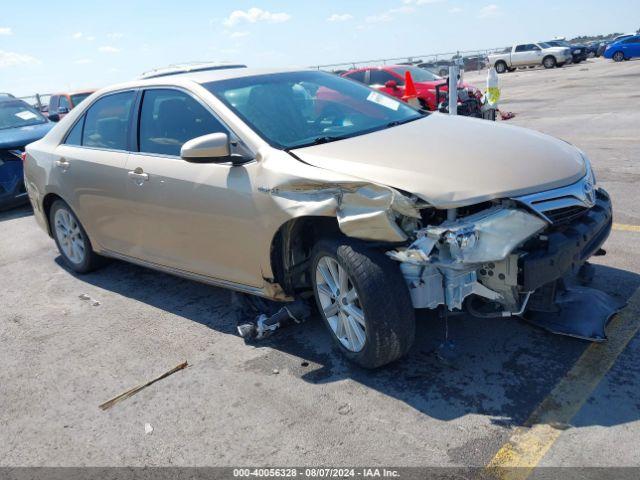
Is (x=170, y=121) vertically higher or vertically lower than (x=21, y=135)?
higher

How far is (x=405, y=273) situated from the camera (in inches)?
130

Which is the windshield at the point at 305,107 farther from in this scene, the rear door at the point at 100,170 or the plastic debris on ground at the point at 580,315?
the plastic debris on ground at the point at 580,315

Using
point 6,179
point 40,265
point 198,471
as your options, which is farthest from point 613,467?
point 6,179

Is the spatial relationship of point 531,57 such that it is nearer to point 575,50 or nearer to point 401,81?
point 575,50

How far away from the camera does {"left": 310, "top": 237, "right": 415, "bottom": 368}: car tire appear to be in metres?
3.22

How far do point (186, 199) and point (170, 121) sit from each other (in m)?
0.70

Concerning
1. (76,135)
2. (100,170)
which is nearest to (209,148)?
(100,170)

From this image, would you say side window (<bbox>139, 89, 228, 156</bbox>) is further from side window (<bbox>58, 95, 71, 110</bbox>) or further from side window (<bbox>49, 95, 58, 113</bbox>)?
side window (<bbox>49, 95, 58, 113</bbox>)

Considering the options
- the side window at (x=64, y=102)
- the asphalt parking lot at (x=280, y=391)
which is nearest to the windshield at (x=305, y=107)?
the asphalt parking lot at (x=280, y=391)

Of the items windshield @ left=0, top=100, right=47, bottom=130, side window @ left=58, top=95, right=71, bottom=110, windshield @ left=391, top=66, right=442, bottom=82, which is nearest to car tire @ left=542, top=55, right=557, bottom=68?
windshield @ left=391, top=66, right=442, bottom=82

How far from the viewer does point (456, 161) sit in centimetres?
337

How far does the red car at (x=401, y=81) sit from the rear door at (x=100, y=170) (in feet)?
38.8

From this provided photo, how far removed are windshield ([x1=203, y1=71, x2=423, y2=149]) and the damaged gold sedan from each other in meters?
0.02

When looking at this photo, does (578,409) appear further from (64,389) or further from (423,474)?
(64,389)
